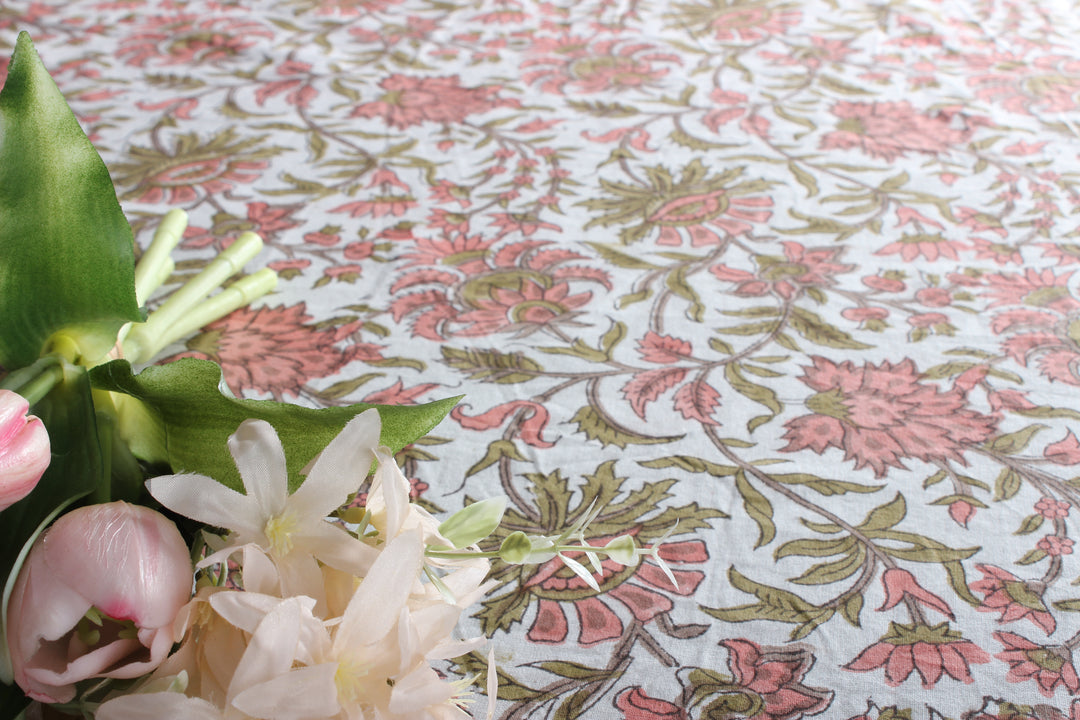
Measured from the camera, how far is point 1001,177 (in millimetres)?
1136

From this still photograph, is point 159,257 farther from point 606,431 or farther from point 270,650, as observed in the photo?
point 270,650

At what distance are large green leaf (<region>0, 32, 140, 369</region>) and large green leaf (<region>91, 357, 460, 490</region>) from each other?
0.05m

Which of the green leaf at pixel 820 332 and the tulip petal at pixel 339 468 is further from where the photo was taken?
the green leaf at pixel 820 332

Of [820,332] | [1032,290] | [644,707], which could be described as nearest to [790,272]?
[820,332]

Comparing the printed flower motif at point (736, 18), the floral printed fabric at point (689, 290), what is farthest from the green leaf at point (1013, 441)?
the printed flower motif at point (736, 18)

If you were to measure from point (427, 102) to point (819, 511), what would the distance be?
0.91 meters

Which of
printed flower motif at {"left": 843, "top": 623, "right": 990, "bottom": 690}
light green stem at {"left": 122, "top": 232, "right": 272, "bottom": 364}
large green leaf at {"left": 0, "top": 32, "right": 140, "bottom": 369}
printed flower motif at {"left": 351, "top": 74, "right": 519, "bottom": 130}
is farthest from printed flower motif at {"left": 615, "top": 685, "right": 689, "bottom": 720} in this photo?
printed flower motif at {"left": 351, "top": 74, "right": 519, "bottom": 130}

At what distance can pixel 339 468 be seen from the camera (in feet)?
1.10

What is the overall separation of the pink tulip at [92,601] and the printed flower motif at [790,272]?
70 centimetres

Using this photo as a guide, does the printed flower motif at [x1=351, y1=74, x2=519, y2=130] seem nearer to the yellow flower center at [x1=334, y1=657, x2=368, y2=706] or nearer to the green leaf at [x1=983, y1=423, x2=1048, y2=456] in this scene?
the green leaf at [x1=983, y1=423, x2=1048, y2=456]

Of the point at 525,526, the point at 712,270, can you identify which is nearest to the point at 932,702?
the point at 525,526

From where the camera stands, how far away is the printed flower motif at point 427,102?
1.29m

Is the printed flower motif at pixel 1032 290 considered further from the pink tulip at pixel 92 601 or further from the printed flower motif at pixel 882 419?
the pink tulip at pixel 92 601

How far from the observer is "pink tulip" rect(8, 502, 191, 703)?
1.01 ft
